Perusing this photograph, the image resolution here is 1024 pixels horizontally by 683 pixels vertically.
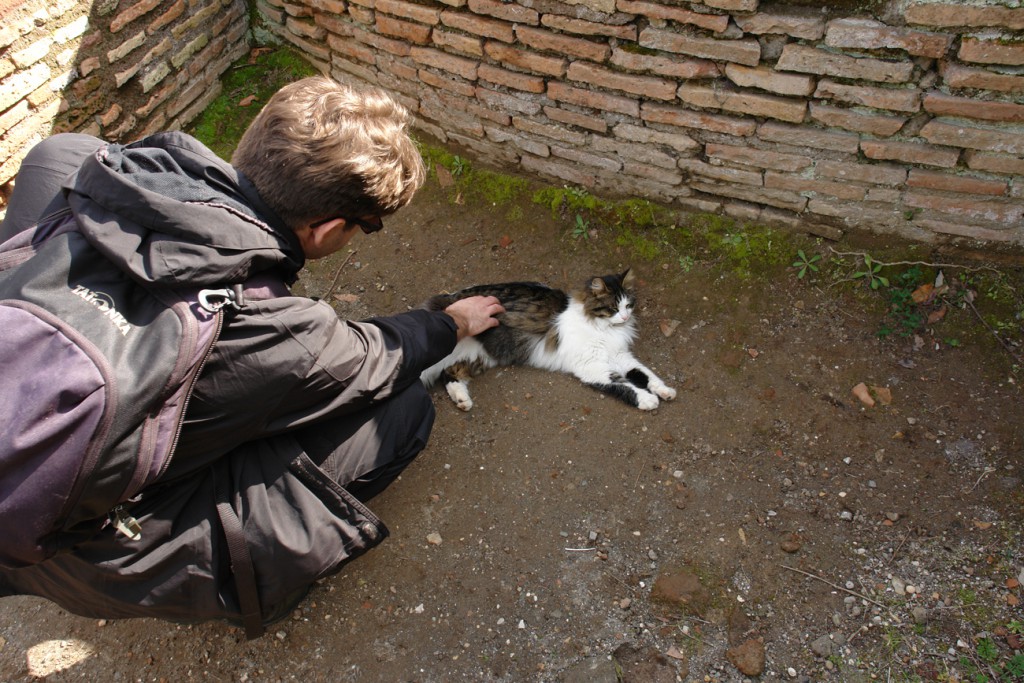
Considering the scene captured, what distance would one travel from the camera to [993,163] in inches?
115

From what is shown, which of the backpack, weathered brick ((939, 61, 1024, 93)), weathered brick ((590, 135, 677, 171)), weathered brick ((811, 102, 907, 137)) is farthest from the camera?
weathered brick ((590, 135, 677, 171))

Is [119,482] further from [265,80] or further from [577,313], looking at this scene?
[265,80]

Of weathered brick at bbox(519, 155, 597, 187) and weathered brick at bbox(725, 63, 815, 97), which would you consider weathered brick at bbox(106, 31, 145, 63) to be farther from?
weathered brick at bbox(725, 63, 815, 97)

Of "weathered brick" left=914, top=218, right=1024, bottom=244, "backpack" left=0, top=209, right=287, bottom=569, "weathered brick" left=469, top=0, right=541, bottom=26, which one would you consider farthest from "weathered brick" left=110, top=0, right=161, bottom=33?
"weathered brick" left=914, top=218, right=1024, bottom=244

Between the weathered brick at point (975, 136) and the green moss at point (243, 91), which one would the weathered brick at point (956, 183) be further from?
the green moss at point (243, 91)

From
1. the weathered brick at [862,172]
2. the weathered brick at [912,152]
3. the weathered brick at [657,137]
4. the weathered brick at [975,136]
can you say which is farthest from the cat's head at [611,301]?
the weathered brick at [975,136]

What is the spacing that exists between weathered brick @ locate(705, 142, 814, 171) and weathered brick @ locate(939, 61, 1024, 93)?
0.62 m

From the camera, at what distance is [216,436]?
2.08 metres

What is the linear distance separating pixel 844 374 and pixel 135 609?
308 centimetres

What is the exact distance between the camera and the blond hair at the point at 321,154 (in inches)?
83.5

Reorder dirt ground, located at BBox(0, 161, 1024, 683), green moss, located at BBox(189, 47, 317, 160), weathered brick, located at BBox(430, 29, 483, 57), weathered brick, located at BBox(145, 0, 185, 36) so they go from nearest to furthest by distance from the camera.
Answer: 1. dirt ground, located at BBox(0, 161, 1024, 683)
2. weathered brick, located at BBox(430, 29, 483, 57)
3. weathered brick, located at BBox(145, 0, 185, 36)
4. green moss, located at BBox(189, 47, 317, 160)

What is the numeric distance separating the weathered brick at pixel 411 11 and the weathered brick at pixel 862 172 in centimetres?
214

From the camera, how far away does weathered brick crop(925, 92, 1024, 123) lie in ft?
9.14

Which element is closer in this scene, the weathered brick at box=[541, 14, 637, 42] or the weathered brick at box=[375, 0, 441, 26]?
the weathered brick at box=[541, 14, 637, 42]
